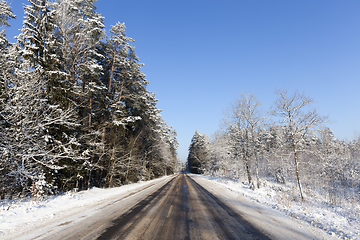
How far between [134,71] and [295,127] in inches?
699

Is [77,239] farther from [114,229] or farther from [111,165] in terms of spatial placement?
[111,165]

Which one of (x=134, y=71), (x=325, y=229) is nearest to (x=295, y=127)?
(x=325, y=229)

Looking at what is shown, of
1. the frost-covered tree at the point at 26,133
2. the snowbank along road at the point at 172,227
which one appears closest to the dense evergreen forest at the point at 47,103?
the frost-covered tree at the point at 26,133

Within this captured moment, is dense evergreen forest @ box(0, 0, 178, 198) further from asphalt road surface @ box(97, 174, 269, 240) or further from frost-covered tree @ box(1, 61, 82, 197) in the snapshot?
asphalt road surface @ box(97, 174, 269, 240)

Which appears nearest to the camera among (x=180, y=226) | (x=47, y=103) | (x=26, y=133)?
(x=180, y=226)

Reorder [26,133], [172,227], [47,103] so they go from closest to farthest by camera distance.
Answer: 1. [172,227]
2. [26,133]
3. [47,103]

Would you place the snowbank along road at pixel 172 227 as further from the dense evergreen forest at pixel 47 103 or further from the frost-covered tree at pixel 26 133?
the dense evergreen forest at pixel 47 103

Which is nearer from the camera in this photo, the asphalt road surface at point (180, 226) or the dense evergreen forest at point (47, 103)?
the asphalt road surface at point (180, 226)

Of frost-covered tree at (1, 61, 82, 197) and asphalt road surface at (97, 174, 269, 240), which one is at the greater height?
frost-covered tree at (1, 61, 82, 197)

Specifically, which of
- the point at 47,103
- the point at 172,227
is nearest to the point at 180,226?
the point at 172,227

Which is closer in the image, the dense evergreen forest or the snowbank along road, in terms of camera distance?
the snowbank along road

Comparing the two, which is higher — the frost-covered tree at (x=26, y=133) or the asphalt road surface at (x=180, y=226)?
the frost-covered tree at (x=26, y=133)

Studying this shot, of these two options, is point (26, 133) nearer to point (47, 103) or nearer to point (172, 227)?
point (47, 103)

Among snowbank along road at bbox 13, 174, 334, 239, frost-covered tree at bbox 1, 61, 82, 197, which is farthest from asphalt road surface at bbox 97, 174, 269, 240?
frost-covered tree at bbox 1, 61, 82, 197
